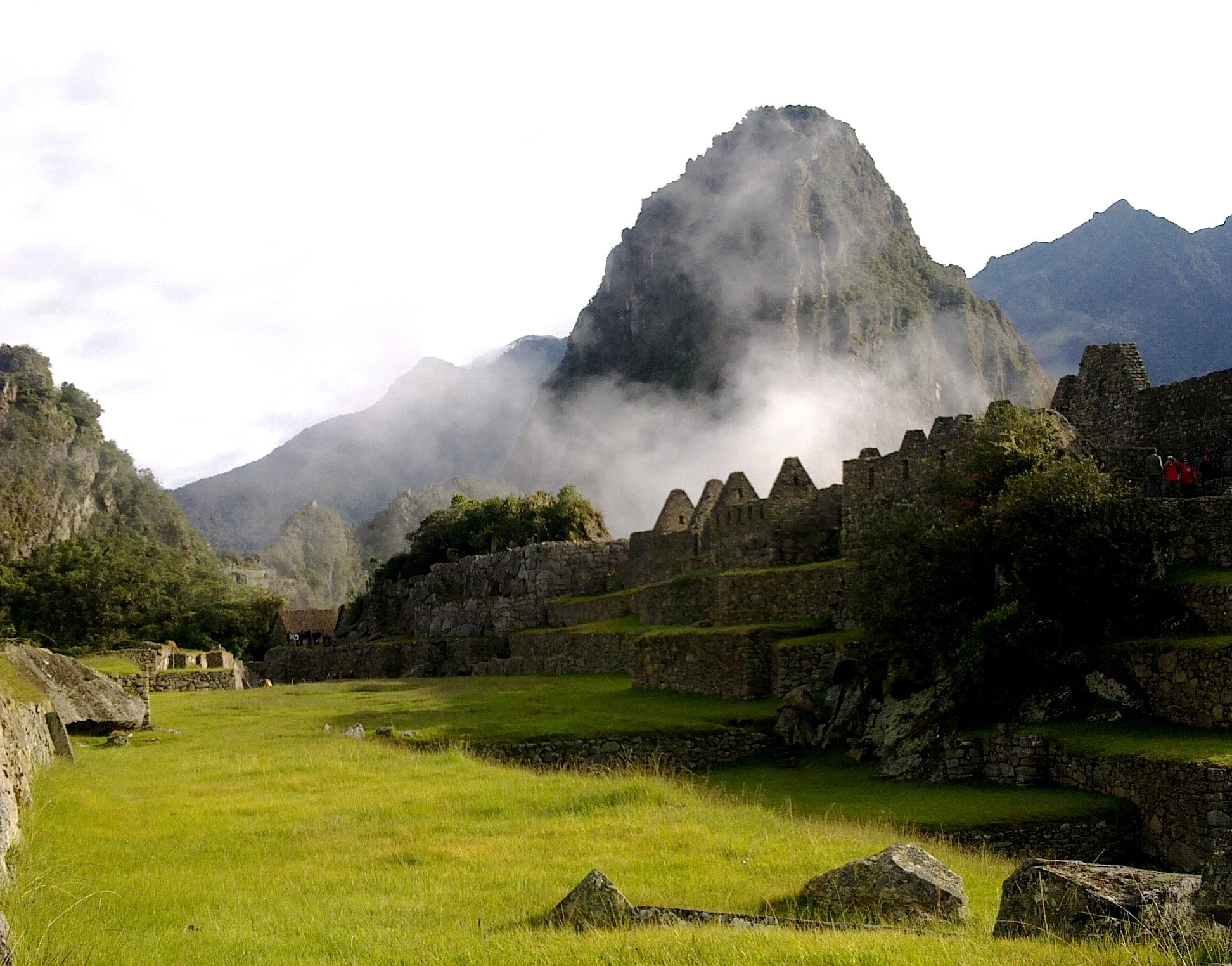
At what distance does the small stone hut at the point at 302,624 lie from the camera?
5903 centimetres

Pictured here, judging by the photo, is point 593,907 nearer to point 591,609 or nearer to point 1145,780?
point 1145,780

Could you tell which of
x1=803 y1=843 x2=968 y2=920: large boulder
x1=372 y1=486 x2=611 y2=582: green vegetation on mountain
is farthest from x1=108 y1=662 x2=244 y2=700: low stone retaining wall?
x1=803 y1=843 x2=968 y2=920: large boulder

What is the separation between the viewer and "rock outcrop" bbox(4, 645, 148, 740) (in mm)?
18750

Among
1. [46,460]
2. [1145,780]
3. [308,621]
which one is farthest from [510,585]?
[46,460]

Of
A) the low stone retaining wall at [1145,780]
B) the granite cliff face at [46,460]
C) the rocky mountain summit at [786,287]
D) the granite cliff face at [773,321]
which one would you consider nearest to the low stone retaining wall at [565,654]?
the low stone retaining wall at [1145,780]

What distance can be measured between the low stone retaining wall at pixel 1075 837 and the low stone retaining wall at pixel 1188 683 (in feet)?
6.75

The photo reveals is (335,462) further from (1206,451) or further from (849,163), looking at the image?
(1206,451)

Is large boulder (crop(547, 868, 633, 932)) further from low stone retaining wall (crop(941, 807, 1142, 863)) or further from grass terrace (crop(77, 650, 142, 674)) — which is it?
grass terrace (crop(77, 650, 142, 674))

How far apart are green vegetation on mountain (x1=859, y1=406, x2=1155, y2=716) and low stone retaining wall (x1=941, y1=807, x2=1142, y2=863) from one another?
335 centimetres

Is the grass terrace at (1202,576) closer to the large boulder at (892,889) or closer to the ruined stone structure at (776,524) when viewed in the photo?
the ruined stone structure at (776,524)

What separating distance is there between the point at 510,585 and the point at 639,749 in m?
28.0

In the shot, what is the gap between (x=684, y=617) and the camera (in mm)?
29750

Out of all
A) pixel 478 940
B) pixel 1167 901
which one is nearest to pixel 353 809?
pixel 478 940

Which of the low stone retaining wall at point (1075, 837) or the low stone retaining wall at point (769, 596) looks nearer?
the low stone retaining wall at point (1075, 837)
